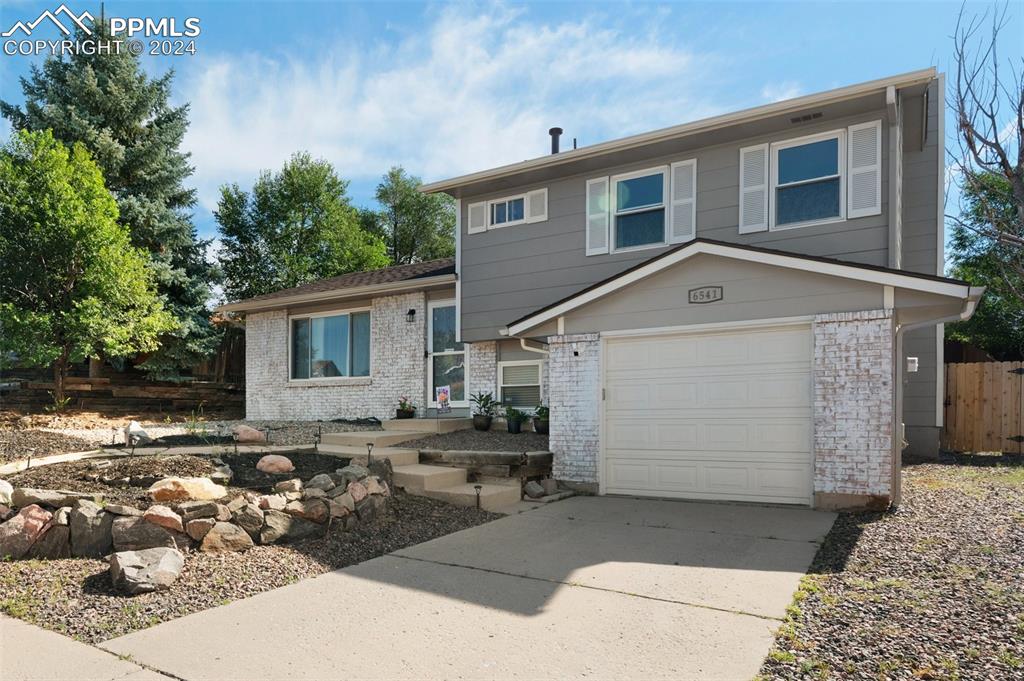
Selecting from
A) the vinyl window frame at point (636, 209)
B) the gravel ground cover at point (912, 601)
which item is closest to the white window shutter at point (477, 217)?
the vinyl window frame at point (636, 209)

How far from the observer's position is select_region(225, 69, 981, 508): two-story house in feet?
21.7

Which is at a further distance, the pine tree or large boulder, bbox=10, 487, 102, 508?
the pine tree

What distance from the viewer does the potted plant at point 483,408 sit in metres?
10.9

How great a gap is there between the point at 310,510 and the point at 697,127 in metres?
7.16

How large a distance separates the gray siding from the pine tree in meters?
9.20

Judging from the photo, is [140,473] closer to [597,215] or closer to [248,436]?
[248,436]

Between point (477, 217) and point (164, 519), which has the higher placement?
point (477, 217)

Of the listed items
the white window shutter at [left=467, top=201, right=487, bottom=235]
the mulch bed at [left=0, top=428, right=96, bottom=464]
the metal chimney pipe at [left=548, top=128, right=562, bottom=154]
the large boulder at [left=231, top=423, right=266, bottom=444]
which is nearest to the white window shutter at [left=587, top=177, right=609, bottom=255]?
the metal chimney pipe at [left=548, top=128, right=562, bottom=154]

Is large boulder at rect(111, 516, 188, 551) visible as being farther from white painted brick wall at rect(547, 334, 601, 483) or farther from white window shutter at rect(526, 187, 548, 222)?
white window shutter at rect(526, 187, 548, 222)

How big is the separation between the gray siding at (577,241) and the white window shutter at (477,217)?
12 cm

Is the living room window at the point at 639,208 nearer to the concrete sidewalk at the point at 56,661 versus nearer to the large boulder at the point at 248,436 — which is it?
the large boulder at the point at 248,436

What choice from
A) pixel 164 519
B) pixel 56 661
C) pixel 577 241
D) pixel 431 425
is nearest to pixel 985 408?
pixel 577 241

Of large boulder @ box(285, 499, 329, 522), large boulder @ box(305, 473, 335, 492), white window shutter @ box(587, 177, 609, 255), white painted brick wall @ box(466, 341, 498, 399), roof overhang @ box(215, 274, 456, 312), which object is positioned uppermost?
white window shutter @ box(587, 177, 609, 255)

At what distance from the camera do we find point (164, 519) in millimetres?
4805
